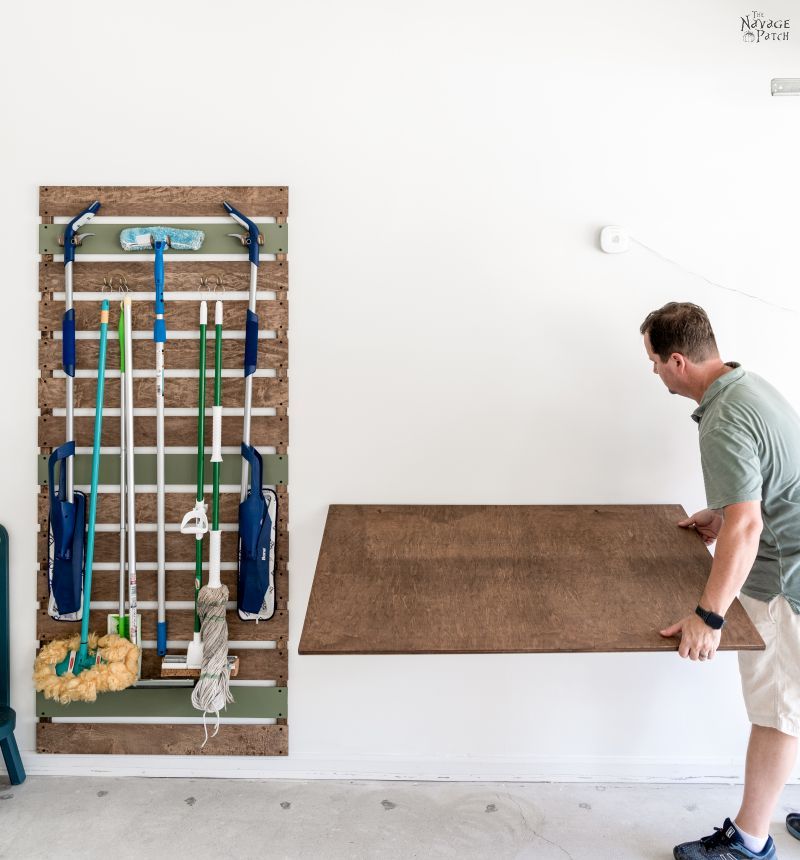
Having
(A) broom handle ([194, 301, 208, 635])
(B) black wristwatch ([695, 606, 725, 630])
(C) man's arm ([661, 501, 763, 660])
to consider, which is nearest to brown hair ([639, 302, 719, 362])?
(C) man's arm ([661, 501, 763, 660])

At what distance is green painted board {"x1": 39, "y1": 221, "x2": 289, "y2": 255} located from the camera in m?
2.50

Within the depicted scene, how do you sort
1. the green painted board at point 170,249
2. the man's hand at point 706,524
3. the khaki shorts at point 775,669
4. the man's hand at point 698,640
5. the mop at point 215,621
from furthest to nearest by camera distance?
1. the green painted board at point 170,249
2. the mop at point 215,621
3. the man's hand at point 706,524
4. the khaki shorts at point 775,669
5. the man's hand at point 698,640

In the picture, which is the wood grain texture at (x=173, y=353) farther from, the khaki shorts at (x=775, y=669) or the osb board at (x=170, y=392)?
the khaki shorts at (x=775, y=669)

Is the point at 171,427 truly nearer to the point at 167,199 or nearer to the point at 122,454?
the point at 122,454

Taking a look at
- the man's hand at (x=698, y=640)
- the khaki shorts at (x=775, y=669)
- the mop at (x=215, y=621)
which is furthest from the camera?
the mop at (x=215, y=621)

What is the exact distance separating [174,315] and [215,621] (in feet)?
3.52

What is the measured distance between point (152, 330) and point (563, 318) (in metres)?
1.46

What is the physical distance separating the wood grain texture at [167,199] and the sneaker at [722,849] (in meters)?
2.40

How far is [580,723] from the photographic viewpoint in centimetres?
257

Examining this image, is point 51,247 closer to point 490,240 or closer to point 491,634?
point 490,240

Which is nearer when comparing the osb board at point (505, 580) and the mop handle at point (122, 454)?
the osb board at point (505, 580)

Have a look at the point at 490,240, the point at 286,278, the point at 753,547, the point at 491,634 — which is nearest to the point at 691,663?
the point at 753,547

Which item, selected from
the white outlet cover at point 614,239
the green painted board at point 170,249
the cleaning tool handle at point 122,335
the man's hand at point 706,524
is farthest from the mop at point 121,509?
the man's hand at point 706,524

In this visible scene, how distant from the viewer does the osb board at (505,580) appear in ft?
5.72
